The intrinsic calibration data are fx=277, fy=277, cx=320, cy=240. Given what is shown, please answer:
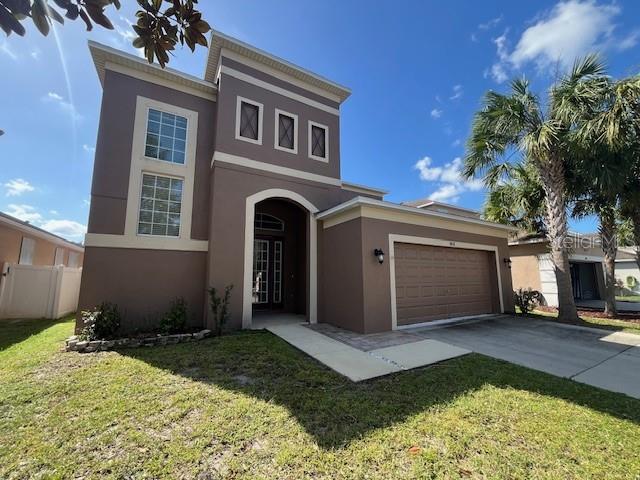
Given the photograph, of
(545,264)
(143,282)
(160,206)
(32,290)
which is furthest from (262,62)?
(545,264)

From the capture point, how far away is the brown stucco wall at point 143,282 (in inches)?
287

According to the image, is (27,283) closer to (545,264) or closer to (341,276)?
(341,276)

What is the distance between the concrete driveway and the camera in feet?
15.6

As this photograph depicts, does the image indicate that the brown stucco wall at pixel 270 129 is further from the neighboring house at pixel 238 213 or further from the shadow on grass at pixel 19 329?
the shadow on grass at pixel 19 329

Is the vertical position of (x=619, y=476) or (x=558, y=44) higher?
(x=558, y=44)

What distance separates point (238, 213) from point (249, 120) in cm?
331

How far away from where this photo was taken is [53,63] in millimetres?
4125

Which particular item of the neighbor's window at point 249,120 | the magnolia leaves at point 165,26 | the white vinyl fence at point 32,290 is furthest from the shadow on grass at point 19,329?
the magnolia leaves at point 165,26

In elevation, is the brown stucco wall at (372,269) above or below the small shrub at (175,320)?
above

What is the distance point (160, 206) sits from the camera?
8.39 meters

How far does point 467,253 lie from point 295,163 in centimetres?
709

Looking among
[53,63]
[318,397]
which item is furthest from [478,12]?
[318,397]

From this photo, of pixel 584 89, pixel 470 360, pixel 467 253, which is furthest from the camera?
pixel 467 253

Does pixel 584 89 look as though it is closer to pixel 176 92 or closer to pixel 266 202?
pixel 266 202
